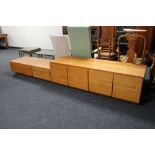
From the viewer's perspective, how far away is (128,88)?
2.20 m

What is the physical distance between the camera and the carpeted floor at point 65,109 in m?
1.98

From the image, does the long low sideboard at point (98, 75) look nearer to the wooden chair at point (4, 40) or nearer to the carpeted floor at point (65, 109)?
the carpeted floor at point (65, 109)

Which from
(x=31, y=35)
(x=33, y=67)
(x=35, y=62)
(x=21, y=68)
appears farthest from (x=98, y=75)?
(x=31, y=35)

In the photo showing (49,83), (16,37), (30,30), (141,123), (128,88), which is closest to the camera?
(141,123)

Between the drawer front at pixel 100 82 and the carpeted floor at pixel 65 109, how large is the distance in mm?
120

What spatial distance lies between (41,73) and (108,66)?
A: 4.44ft

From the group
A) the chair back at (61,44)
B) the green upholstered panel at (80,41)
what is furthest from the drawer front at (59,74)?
the chair back at (61,44)

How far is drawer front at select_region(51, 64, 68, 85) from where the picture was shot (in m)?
2.73

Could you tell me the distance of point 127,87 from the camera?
86.8 inches

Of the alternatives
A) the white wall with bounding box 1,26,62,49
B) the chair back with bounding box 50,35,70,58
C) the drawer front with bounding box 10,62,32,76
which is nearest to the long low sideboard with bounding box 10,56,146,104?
the drawer front with bounding box 10,62,32,76

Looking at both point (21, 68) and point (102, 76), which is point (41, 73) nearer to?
point (21, 68)
